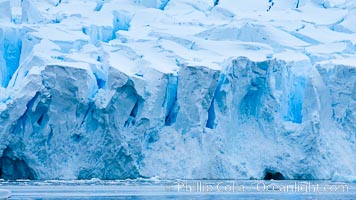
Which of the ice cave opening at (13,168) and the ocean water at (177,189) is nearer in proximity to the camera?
the ocean water at (177,189)

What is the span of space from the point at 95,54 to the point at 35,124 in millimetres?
3143

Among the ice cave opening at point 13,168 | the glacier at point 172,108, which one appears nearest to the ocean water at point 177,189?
the ice cave opening at point 13,168

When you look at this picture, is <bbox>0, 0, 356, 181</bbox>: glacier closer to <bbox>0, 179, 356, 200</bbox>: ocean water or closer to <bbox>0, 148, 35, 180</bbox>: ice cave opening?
<bbox>0, 148, 35, 180</bbox>: ice cave opening

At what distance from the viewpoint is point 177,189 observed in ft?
61.0

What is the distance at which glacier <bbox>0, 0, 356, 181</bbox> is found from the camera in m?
21.0

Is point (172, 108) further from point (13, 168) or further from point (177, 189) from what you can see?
point (177, 189)

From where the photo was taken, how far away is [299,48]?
81.8ft

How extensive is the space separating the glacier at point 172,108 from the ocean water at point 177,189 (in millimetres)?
466

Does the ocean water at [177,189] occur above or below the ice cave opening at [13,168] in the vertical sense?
above

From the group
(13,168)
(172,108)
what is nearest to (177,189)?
(172,108)

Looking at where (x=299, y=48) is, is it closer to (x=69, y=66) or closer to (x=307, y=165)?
(x=307, y=165)

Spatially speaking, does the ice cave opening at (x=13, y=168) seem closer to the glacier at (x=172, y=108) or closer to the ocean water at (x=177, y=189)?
the glacier at (x=172, y=108)

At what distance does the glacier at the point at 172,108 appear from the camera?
21047 mm

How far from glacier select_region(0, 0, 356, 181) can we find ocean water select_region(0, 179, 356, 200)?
47 centimetres
